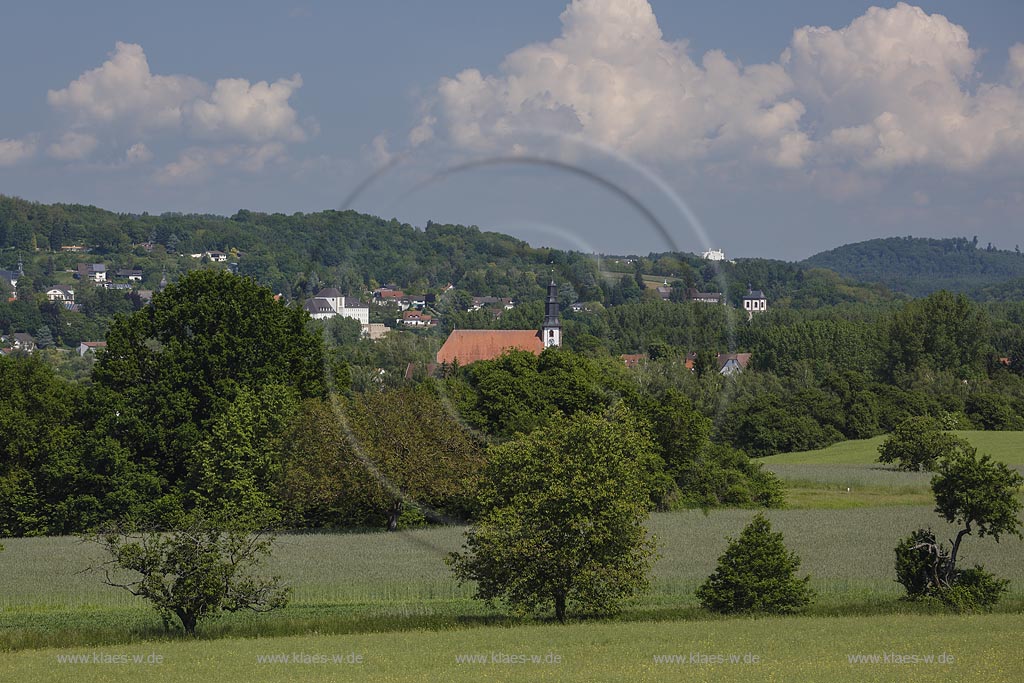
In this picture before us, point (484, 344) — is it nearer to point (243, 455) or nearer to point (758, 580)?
point (243, 455)

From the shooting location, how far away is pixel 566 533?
1304 inches

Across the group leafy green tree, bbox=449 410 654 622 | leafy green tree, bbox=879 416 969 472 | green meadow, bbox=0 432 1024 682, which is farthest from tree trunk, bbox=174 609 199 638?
leafy green tree, bbox=879 416 969 472

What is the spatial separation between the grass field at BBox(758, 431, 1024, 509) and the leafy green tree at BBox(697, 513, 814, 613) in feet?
118

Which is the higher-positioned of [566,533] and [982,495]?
→ [982,495]

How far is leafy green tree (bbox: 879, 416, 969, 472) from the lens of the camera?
83500 mm

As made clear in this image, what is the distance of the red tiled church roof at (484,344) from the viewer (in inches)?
1695

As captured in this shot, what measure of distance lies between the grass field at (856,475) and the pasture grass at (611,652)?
3941 centimetres

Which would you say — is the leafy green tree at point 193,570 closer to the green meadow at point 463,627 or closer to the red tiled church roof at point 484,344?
the green meadow at point 463,627

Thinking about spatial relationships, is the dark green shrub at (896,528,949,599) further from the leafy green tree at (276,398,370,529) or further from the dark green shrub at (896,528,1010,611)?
the leafy green tree at (276,398,370,529)

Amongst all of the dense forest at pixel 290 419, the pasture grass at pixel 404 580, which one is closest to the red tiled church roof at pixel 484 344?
the dense forest at pixel 290 419

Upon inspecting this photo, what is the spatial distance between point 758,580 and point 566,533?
5.34 meters

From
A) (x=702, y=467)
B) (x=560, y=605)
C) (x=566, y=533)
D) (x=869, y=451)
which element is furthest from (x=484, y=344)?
(x=869, y=451)

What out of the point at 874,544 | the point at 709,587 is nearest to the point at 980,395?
the point at 874,544

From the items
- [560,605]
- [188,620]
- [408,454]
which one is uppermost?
[408,454]
